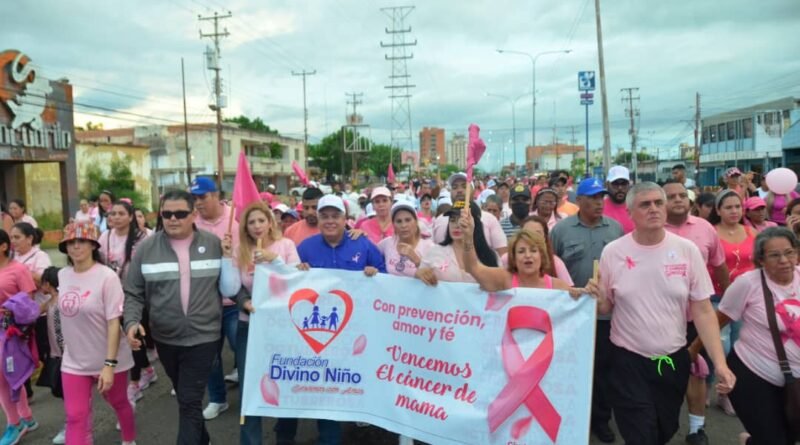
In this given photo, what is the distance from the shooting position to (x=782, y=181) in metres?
6.78

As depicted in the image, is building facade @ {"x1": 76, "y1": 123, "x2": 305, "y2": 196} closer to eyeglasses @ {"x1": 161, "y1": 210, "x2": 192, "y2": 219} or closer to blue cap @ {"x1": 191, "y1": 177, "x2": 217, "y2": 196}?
blue cap @ {"x1": 191, "y1": 177, "x2": 217, "y2": 196}

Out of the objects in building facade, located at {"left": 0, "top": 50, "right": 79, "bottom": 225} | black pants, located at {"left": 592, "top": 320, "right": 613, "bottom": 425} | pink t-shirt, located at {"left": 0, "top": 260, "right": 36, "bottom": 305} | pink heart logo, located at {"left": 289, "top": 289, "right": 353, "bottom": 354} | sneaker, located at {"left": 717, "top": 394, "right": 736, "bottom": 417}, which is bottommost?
sneaker, located at {"left": 717, "top": 394, "right": 736, "bottom": 417}

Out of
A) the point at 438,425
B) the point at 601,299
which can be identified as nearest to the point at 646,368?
the point at 601,299

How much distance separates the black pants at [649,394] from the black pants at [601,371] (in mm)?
493

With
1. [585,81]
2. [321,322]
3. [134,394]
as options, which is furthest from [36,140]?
[585,81]

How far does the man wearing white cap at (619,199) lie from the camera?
5.68 metres

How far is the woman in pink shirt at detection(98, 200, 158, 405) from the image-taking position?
5738 millimetres

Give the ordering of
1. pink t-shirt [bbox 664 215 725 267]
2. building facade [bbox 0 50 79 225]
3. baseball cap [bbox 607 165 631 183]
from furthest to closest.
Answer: building facade [bbox 0 50 79 225] < baseball cap [bbox 607 165 631 183] < pink t-shirt [bbox 664 215 725 267]

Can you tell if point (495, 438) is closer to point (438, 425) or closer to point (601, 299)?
point (438, 425)

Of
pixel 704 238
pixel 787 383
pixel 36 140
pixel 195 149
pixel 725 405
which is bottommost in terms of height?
pixel 725 405

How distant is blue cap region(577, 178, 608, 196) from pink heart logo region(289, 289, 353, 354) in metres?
2.13

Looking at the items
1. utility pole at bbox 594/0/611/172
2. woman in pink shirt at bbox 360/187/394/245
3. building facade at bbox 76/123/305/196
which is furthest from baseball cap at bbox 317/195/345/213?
building facade at bbox 76/123/305/196

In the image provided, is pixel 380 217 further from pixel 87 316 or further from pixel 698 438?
pixel 698 438

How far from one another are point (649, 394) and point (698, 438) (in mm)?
1279
